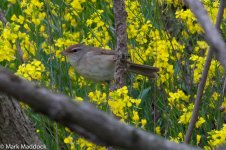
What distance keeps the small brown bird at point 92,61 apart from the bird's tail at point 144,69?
246mm

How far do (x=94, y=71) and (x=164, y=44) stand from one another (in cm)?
66

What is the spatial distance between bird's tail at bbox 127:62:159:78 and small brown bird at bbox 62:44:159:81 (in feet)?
0.81

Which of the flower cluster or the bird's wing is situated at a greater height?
the flower cluster

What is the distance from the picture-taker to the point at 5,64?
19.2ft

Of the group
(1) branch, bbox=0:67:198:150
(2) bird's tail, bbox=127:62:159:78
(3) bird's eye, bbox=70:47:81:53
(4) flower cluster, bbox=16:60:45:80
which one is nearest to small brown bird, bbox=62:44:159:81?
(3) bird's eye, bbox=70:47:81:53

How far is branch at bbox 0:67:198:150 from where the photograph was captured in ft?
2.81

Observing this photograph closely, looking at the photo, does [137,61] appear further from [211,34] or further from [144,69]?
[211,34]

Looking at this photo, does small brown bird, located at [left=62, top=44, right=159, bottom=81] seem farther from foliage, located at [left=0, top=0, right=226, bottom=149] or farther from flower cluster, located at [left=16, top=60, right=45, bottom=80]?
flower cluster, located at [left=16, top=60, right=45, bottom=80]

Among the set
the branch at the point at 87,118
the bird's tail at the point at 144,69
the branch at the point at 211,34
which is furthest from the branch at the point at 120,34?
the branch at the point at 87,118

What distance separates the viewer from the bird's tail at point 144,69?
466 cm

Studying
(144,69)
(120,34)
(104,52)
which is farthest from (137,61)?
(120,34)

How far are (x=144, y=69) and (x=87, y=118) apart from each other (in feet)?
12.7

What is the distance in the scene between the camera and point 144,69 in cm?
471

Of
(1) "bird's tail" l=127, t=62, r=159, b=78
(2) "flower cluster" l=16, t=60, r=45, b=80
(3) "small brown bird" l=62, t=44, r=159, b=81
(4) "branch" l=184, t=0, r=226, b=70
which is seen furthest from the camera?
(3) "small brown bird" l=62, t=44, r=159, b=81
